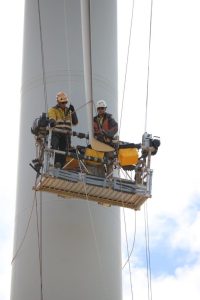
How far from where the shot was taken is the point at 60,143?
44.8 ft

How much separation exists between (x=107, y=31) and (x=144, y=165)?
293 centimetres

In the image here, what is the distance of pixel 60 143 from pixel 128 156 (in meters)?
1.01

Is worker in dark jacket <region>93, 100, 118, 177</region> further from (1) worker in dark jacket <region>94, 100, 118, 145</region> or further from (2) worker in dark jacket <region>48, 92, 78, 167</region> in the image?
(2) worker in dark jacket <region>48, 92, 78, 167</region>

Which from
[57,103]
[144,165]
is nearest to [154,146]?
[144,165]

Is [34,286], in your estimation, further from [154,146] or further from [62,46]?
[62,46]

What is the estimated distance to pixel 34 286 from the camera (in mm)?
13922

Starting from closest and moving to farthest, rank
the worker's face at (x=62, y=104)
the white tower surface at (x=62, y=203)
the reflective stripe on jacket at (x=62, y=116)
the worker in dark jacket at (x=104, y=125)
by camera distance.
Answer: the worker in dark jacket at (x=104, y=125), the reflective stripe on jacket at (x=62, y=116), the worker's face at (x=62, y=104), the white tower surface at (x=62, y=203)

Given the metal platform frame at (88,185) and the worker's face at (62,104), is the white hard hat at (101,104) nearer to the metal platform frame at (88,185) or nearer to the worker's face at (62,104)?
the worker's face at (62,104)

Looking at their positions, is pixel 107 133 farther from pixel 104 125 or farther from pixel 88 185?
pixel 88 185

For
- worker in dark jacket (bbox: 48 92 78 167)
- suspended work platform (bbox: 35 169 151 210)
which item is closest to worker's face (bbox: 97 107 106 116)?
worker in dark jacket (bbox: 48 92 78 167)

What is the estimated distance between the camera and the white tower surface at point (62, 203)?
13992 mm

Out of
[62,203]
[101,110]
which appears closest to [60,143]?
[101,110]

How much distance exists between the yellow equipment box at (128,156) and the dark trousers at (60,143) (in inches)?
30.7

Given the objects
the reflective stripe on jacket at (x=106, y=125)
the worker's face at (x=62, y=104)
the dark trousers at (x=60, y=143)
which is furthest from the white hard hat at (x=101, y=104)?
the dark trousers at (x=60, y=143)
